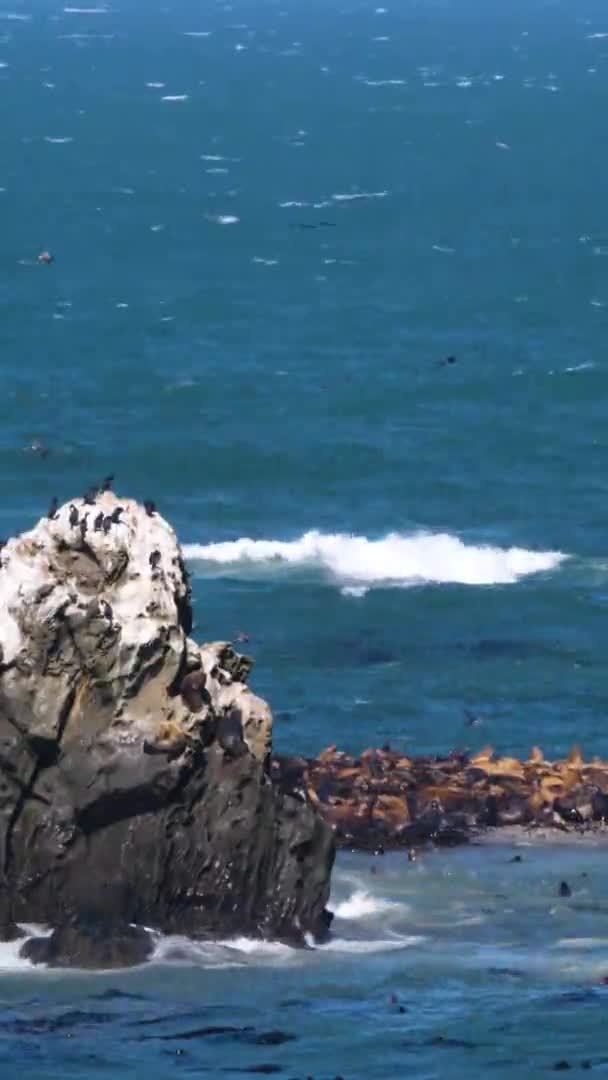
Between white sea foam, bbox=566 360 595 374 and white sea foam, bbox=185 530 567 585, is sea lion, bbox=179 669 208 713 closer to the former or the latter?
white sea foam, bbox=185 530 567 585

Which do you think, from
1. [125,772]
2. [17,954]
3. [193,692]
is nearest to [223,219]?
[193,692]

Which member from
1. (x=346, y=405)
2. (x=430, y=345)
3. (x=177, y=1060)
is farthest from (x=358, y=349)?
(x=177, y=1060)

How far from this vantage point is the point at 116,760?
173ft

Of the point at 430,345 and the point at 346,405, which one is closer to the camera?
the point at 346,405

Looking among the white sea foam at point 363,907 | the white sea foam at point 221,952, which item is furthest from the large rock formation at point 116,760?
the white sea foam at point 363,907

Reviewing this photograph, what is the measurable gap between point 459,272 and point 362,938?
9710 centimetres

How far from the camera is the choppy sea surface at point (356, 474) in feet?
164

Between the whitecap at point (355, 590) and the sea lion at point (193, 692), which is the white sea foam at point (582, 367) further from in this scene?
the sea lion at point (193, 692)

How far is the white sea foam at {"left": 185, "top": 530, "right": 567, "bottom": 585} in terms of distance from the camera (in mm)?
94125

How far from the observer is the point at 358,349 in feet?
434

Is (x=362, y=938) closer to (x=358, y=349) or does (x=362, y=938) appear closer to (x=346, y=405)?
(x=346, y=405)

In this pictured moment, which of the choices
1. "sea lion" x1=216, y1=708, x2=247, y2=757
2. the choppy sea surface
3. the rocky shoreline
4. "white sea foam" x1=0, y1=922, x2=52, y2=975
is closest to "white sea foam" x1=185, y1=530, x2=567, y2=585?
the choppy sea surface

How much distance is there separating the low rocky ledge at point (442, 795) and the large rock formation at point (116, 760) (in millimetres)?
9094

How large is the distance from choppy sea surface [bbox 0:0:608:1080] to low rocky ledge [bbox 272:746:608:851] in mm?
2015
